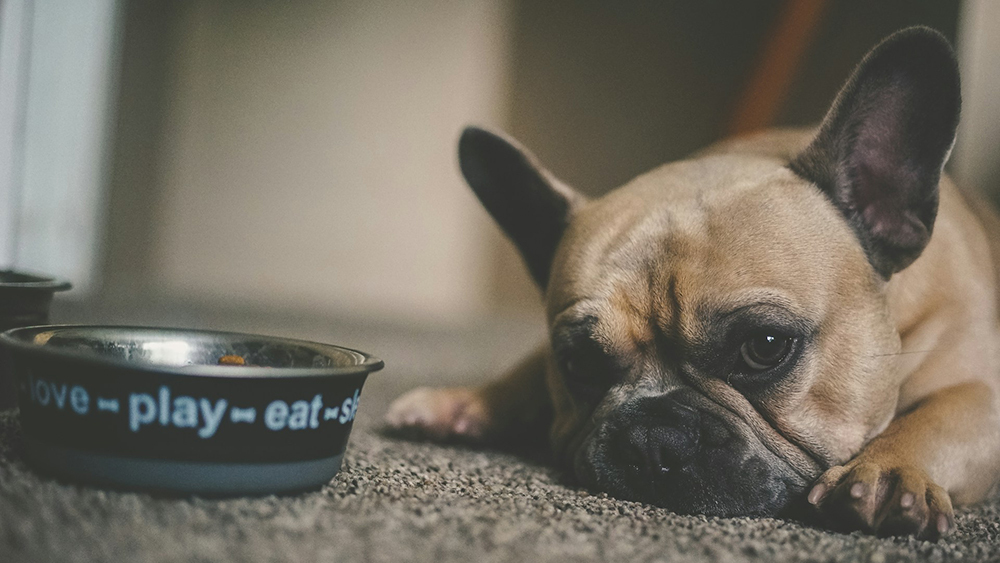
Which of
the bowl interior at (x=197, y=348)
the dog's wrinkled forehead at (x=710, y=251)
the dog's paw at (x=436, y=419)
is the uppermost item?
the dog's wrinkled forehead at (x=710, y=251)

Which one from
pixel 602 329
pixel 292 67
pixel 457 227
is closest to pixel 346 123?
pixel 292 67

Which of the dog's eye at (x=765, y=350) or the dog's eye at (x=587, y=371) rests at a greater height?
the dog's eye at (x=765, y=350)

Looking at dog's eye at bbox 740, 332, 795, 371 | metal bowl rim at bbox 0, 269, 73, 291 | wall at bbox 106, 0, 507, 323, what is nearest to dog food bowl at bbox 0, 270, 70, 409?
metal bowl rim at bbox 0, 269, 73, 291

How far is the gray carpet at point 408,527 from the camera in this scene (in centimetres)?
61

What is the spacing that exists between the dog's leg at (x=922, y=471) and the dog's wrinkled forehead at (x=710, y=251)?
7.0 inches

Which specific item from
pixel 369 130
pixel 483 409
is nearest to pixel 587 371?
pixel 483 409

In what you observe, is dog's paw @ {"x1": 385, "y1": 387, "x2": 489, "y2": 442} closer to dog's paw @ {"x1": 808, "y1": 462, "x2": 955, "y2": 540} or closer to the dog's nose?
the dog's nose

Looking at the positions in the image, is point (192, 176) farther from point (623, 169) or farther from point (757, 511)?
point (757, 511)

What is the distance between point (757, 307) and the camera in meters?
0.93

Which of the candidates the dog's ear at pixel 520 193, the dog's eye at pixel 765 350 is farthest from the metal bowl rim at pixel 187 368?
the dog's ear at pixel 520 193

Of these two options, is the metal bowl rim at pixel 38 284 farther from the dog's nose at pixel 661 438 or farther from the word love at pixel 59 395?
the dog's nose at pixel 661 438

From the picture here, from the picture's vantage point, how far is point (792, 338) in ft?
3.10

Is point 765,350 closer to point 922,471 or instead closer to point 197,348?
point 922,471

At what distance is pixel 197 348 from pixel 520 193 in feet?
1.95
